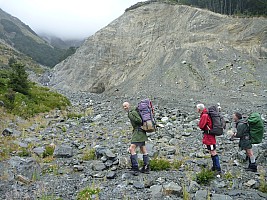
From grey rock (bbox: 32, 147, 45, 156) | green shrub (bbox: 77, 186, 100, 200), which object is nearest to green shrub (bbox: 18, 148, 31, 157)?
grey rock (bbox: 32, 147, 45, 156)

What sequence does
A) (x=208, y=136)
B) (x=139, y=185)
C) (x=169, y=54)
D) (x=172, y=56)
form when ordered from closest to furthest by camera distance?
(x=139, y=185), (x=208, y=136), (x=172, y=56), (x=169, y=54)

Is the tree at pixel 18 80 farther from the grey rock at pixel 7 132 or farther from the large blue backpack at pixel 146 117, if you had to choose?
the large blue backpack at pixel 146 117

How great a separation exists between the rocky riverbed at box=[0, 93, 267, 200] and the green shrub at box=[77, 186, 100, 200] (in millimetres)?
80

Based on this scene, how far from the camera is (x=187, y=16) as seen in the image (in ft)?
141

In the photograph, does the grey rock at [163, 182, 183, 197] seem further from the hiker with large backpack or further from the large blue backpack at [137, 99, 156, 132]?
the hiker with large backpack

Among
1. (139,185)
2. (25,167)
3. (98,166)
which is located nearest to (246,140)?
(139,185)

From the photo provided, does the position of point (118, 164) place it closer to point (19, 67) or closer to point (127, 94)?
point (19, 67)

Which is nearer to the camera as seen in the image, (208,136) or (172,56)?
(208,136)

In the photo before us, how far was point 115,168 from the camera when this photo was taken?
961cm

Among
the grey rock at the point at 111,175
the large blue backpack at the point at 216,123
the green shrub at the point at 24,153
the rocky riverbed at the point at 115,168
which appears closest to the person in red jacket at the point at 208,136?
the large blue backpack at the point at 216,123

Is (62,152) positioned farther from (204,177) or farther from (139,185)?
(204,177)

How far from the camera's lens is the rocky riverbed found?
7754mm

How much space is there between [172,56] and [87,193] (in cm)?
3260

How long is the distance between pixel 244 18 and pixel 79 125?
94.5 ft
